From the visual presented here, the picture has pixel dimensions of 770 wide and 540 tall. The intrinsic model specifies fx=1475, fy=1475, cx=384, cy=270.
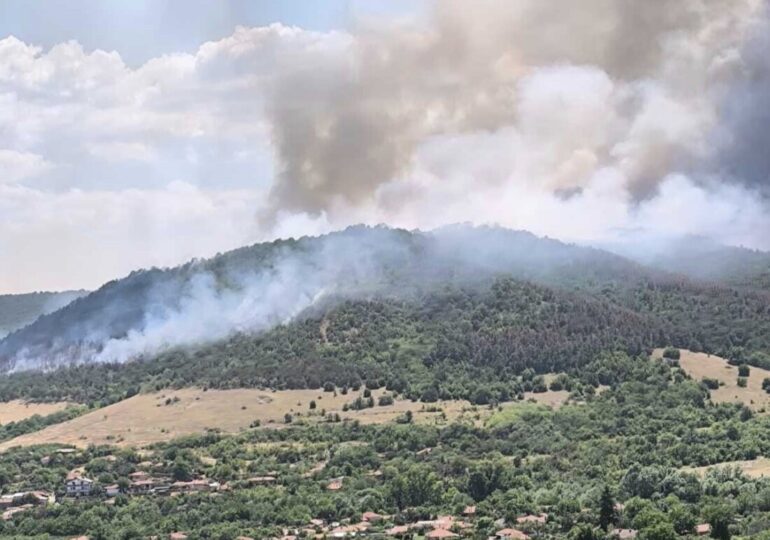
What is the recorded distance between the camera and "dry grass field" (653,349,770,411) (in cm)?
15638

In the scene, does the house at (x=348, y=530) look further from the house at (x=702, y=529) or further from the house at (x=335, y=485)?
the house at (x=702, y=529)

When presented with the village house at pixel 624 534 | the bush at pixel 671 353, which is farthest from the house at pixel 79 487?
the bush at pixel 671 353

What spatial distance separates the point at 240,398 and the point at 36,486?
4059cm

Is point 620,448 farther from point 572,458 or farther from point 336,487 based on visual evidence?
point 336,487

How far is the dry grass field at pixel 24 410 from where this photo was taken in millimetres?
188125

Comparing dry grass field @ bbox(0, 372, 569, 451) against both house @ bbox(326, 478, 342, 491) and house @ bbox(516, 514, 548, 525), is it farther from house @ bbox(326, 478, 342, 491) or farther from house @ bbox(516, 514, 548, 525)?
house @ bbox(516, 514, 548, 525)

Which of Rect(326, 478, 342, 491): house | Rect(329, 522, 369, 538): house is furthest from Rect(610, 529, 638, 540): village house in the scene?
Rect(326, 478, 342, 491): house

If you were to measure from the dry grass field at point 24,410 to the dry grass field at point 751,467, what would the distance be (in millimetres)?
96173

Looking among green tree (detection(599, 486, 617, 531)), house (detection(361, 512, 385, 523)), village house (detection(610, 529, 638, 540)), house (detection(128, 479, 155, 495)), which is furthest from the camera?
house (detection(128, 479, 155, 495))

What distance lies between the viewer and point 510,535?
334ft

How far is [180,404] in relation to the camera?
175 m

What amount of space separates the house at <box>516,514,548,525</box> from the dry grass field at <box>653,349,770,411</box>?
165 ft

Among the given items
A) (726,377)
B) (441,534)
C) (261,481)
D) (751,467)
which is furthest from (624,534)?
(726,377)

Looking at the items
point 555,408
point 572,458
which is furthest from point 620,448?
point 555,408
